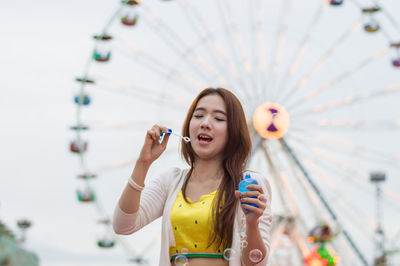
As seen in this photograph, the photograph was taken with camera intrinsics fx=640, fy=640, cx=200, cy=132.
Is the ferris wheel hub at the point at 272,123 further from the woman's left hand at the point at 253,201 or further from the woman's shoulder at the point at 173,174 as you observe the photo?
the woman's left hand at the point at 253,201

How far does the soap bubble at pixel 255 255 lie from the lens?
102 inches

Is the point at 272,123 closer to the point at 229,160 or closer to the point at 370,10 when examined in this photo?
the point at 370,10

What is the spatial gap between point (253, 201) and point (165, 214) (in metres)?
0.47

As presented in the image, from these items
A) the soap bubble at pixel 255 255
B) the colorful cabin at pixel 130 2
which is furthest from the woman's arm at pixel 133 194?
the colorful cabin at pixel 130 2

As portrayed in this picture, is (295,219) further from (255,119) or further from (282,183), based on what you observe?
(255,119)

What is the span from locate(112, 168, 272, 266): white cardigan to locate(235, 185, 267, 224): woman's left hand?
0.58 feet

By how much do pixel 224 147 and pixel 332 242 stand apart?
11.1 metres

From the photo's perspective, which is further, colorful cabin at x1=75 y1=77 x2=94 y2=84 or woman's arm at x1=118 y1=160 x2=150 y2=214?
colorful cabin at x1=75 y1=77 x2=94 y2=84

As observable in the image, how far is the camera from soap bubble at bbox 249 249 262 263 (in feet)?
8.53

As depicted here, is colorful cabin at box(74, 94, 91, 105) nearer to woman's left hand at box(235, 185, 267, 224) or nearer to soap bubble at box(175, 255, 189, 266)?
soap bubble at box(175, 255, 189, 266)

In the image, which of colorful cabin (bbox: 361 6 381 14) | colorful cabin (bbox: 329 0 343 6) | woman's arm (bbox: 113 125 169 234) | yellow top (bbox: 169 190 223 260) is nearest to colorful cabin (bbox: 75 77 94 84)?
colorful cabin (bbox: 329 0 343 6)

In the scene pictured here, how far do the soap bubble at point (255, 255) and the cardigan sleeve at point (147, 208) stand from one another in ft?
1.74

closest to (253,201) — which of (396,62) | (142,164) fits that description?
(142,164)

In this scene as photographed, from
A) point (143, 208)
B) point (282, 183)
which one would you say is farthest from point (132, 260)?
point (143, 208)
